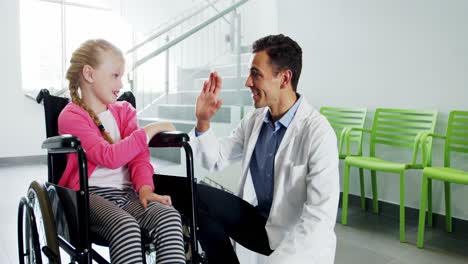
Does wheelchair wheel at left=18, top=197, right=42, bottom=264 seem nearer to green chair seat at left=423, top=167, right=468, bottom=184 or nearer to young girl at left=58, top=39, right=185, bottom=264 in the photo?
young girl at left=58, top=39, right=185, bottom=264

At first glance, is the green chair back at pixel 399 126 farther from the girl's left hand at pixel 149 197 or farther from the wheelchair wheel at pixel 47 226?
the wheelchair wheel at pixel 47 226

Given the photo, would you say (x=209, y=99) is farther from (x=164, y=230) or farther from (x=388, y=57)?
(x=388, y=57)

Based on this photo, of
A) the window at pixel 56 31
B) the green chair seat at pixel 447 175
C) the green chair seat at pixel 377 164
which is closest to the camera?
the green chair seat at pixel 447 175

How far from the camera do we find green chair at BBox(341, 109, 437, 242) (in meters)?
2.42

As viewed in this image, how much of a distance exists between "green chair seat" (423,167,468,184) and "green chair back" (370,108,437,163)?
375mm

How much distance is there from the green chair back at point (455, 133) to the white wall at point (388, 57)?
141 millimetres

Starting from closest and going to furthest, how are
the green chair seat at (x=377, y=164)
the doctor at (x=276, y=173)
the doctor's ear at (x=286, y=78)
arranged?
the doctor at (x=276, y=173)
the doctor's ear at (x=286, y=78)
the green chair seat at (x=377, y=164)

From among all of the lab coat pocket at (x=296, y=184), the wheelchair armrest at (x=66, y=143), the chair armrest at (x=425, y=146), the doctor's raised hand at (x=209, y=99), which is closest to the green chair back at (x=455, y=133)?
the chair armrest at (x=425, y=146)

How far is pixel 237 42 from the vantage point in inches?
131

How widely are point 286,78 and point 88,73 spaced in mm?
649

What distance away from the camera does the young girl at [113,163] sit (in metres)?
1.07

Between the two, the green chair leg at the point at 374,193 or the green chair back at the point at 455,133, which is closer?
the green chair back at the point at 455,133

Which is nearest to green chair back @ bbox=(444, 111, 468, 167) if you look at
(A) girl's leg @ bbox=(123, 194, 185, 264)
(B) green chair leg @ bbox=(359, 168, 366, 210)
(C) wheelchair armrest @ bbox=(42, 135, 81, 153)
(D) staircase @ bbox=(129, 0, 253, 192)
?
(B) green chair leg @ bbox=(359, 168, 366, 210)

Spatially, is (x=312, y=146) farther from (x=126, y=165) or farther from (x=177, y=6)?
(x=177, y=6)
